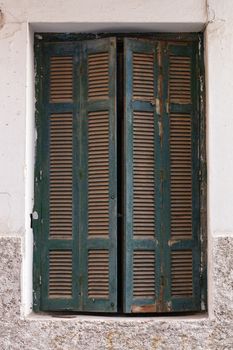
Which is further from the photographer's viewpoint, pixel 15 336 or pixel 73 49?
pixel 73 49

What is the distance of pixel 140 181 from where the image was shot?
5070 mm

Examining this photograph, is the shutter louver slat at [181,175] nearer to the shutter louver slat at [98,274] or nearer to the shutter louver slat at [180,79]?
the shutter louver slat at [180,79]

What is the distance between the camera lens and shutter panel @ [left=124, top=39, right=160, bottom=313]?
5.02 meters

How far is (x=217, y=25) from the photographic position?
16.6ft

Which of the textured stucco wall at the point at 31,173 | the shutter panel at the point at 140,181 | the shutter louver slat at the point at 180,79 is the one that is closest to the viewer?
the textured stucco wall at the point at 31,173

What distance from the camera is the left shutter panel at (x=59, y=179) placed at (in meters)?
5.09

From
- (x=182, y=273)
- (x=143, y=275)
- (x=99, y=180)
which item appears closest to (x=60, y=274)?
(x=143, y=275)

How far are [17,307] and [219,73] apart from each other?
6.62 feet

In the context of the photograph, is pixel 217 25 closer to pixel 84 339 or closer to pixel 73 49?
pixel 73 49

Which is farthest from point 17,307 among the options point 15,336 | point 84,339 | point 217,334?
point 217,334

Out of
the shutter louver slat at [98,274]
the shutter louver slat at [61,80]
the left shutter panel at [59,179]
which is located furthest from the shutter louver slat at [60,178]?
the shutter louver slat at [98,274]

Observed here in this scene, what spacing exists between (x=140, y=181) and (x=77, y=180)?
43cm

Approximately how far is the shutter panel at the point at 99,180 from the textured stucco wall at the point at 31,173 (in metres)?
0.17

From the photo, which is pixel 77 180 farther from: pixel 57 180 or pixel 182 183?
pixel 182 183
